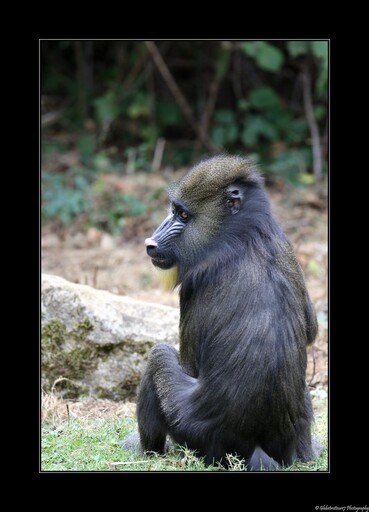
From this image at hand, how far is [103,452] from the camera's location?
561 cm

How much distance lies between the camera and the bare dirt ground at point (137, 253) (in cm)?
961

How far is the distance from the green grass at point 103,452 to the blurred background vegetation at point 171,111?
6922mm

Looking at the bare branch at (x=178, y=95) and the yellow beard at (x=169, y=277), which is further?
the bare branch at (x=178, y=95)

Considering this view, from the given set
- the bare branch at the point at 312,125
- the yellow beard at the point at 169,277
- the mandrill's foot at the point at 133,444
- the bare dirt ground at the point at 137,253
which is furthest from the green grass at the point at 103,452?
the bare branch at the point at 312,125

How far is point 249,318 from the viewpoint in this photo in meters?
4.92

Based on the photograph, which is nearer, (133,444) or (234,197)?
(234,197)

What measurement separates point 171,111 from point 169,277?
31.7 ft

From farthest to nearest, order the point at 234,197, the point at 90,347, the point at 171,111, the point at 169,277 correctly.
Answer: the point at 171,111
the point at 90,347
the point at 169,277
the point at 234,197

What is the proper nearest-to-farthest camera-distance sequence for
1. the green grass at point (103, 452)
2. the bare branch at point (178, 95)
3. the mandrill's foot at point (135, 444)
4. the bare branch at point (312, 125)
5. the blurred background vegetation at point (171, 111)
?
the green grass at point (103, 452) → the mandrill's foot at point (135, 444) → the bare branch at point (312, 125) → the blurred background vegetation at point (171, 111) → the bare branch at point (178, 95)

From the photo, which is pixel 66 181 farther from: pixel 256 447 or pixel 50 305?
pixel 256 447

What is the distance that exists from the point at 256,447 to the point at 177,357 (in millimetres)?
827

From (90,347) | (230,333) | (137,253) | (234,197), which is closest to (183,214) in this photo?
(234,197)

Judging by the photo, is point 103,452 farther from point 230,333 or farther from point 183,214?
point 183,214

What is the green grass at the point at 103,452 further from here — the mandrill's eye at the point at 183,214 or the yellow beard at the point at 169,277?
the mandrill's eye at the point at 183,214
